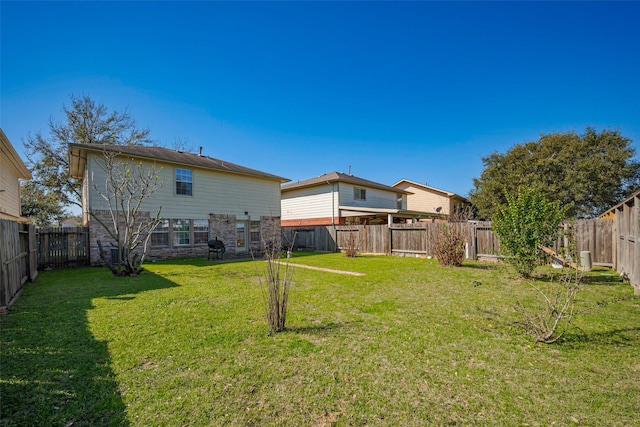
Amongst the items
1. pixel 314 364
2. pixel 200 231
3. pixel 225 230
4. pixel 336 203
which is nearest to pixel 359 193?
pixel 336 203

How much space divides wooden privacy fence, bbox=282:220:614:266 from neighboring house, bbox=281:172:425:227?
2910 millimetres

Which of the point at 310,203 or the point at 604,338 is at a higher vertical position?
the point at 310,203

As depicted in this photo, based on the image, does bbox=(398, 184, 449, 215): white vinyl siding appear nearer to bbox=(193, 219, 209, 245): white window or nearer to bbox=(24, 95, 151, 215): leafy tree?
bbox=(193, 219, 209, 245): white window

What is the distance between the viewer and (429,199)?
33469 mm

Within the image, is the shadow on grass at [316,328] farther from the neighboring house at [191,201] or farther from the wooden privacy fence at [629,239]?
the neighboring house at [191,201]

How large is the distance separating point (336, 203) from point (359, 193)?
3.05m

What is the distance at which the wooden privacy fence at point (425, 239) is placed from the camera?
34.5 feet

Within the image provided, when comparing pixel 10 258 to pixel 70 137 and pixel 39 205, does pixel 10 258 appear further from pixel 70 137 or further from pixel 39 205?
pixel 39 205

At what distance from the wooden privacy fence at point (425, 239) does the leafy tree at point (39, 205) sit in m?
21.3

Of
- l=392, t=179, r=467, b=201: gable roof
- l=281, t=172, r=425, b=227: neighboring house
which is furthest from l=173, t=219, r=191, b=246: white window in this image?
l=392, t=179, r=467, b=201: gable roof

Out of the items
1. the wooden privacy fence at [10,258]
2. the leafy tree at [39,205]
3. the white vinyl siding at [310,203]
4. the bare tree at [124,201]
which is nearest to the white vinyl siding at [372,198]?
the white vinyl siding at [310,203]

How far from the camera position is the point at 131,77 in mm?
11359

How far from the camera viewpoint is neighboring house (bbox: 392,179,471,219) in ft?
107

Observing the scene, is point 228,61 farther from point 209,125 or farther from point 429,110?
point 429,110
